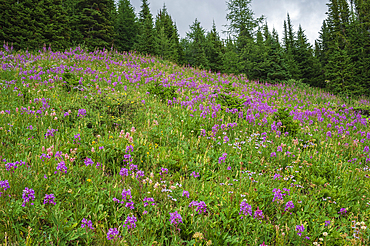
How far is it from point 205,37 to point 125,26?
14.7m

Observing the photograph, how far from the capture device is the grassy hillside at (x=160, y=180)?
2277 mm

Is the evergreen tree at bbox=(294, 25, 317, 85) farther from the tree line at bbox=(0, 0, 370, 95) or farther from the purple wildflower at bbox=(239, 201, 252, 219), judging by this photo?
the purple wildflower at bbox=(239, 201, 252, 219)

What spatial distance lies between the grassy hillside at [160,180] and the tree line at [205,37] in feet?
43.6

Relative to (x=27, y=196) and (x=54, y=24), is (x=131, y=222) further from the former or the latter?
(x=54, y=24)

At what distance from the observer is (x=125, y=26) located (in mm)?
31016

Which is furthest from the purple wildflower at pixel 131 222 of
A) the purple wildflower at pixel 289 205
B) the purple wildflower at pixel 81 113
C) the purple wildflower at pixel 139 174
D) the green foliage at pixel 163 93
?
the green foliage at pixel 163 93

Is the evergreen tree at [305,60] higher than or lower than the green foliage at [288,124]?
higher

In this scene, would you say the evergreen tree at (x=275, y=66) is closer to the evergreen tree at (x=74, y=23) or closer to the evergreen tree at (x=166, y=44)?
the evergreen tree at (x=166, y=44)

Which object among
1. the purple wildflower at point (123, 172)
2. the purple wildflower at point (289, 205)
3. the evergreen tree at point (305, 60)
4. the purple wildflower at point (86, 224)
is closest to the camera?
the purple wildflower at point (86, 224)

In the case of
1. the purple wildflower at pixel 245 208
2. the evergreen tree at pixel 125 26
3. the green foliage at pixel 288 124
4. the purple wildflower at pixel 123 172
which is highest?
the evergreen tree at pixel 125 26

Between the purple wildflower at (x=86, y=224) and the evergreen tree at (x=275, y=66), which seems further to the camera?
the evergreen tree at (x=275, y=66)

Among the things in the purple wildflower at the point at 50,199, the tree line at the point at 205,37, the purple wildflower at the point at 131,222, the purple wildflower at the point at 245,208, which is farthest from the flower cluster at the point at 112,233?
the tree line at the point at 205,37

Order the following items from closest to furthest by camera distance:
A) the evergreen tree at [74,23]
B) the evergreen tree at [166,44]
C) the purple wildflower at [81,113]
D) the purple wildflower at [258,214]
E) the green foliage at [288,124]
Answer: the purple wildflower at [258,214], the purple wildflower at [81,113], the green foliage at [288,124], the evergreen tree at [74,23], the evergreen tree at [166,44]

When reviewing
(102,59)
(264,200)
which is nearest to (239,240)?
(264,200)
